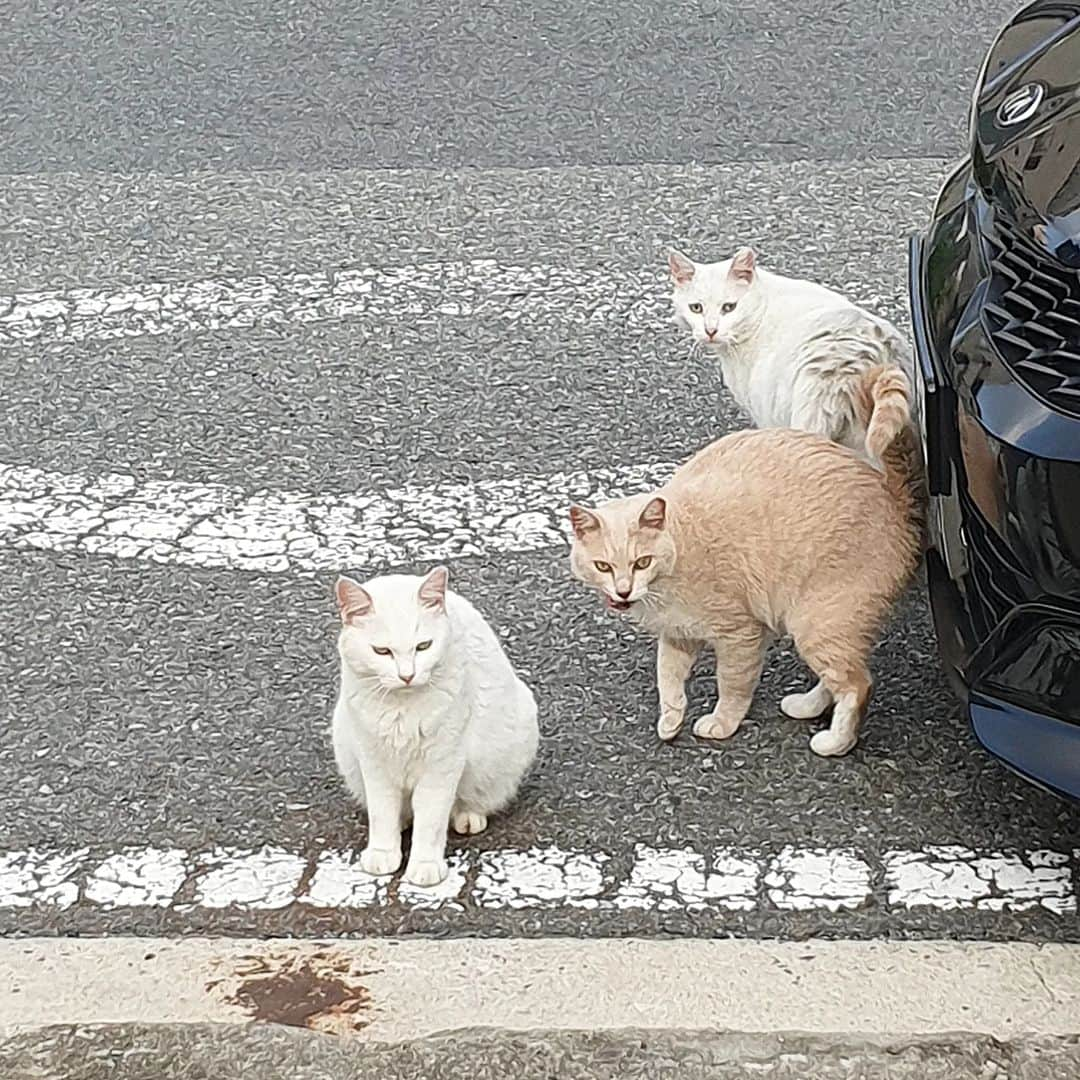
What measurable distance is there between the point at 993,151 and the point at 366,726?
4.42ft

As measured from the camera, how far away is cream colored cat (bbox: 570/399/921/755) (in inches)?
121

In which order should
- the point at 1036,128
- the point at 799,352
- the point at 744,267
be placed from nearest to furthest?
1. the point at 1036,128
2. the point at 799,352
3. the point at 744,267

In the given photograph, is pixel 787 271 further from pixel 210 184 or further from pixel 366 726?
pixel 366 726

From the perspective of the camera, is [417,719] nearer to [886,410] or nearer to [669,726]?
[669,726]

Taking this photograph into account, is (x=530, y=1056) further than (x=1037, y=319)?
No

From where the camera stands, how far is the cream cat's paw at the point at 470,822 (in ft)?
9.85

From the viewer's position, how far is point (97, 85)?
7.16 metres

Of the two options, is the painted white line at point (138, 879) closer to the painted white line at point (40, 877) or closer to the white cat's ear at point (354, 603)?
the painted white line at point (40, 877)

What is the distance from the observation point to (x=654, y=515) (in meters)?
3.06

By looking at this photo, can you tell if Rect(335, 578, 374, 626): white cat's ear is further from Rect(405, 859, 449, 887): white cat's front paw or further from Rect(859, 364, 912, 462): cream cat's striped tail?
Rect(859, 364, 912, 462): cream cat's striped tail

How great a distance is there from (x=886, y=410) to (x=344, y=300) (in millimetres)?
2492

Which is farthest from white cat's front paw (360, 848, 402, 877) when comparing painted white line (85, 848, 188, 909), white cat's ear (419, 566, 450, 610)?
white cat's ear (419, 566, 450, 610)

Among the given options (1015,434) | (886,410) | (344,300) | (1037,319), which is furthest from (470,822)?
(344,300)

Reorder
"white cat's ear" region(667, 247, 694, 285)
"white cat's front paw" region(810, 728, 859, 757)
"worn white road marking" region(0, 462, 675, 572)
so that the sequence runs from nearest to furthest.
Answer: "white cat's front paw" region(810, 728, 859, 757) → "worn white road marking" region(0, 462, 675, 572) → "white cat's ear" region(667, 247, 694, 285)
